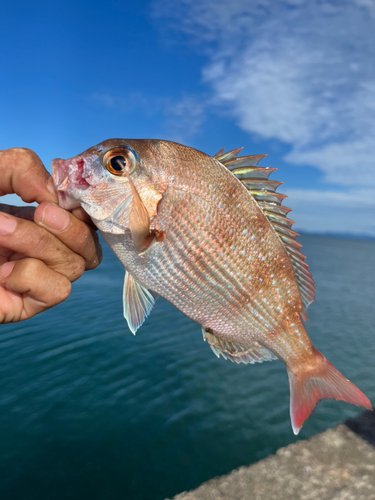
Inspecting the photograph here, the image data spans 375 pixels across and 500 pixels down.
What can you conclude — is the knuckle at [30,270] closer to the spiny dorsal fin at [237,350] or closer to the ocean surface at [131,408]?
the spiny dorsal fin at [237,350]

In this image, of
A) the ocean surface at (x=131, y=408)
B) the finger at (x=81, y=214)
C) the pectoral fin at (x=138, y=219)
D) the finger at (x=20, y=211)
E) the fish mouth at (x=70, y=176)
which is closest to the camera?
the pectoral fin at (x=138, y=219)

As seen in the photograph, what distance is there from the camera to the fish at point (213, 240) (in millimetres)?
1768

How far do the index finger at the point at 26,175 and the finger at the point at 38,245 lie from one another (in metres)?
0.19

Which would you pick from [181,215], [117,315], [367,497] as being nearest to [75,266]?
[181,215]

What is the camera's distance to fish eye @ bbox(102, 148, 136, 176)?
69.7 inches

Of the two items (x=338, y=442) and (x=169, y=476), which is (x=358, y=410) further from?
(x=169, y=476)

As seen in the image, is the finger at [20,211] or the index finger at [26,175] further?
the finger at [20,211]

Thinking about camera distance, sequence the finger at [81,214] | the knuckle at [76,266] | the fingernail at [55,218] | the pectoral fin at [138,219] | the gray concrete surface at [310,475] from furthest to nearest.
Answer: the gray concrete surface at [310,475]
the knuckle at [76,266]
the finger at [81,214]
the fingernail at [55,218]
the pectoral fin at [138,219]

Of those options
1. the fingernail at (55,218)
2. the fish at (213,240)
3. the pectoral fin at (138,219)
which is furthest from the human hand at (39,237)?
the pectoral fin at (138,219)

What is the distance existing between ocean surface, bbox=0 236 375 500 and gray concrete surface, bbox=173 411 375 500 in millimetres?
2188

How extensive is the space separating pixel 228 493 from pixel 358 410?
5.82 meters

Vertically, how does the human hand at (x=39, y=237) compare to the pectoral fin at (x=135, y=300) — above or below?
above

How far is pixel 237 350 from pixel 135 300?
746 mm

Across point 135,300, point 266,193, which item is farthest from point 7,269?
point 266,193
